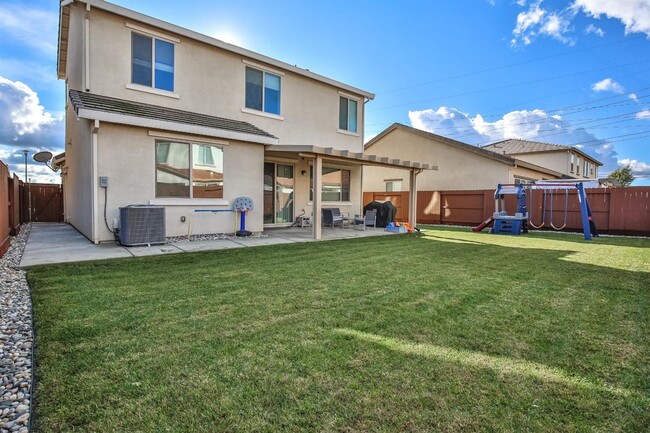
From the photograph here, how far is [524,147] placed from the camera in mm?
28297

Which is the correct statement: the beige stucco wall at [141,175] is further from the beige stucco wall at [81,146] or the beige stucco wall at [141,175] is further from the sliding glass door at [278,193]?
the sliding glass door at [278,193]

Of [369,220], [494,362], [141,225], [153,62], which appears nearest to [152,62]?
[153,62]

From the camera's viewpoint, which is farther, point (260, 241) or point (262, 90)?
point (262, 90)

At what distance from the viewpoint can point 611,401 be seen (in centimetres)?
223

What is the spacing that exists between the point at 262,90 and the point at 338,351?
10850 mm

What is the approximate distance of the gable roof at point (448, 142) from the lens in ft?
57.7

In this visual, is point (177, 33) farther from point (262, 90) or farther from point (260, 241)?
point (260, 241)

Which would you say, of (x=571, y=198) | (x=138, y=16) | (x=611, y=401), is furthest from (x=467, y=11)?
(x=611, y=401)

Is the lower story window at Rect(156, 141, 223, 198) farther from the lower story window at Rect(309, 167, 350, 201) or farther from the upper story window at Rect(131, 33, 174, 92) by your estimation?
the lower story window at Rect(309, 167, 350, 201)

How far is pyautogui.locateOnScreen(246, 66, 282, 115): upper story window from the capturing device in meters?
11.6

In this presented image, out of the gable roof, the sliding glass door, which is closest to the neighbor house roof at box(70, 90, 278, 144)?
the sliding glass door

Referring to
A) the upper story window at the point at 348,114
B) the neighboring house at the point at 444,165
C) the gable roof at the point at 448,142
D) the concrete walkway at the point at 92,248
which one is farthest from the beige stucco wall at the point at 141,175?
the gable roof at the point at 448,142

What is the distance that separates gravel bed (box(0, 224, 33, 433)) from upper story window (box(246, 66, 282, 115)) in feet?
27.7

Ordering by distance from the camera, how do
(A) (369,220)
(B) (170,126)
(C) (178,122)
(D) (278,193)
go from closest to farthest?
(B) (170,126) → (C) (178,122) → (D) (278,193) → (A) (369,220)
